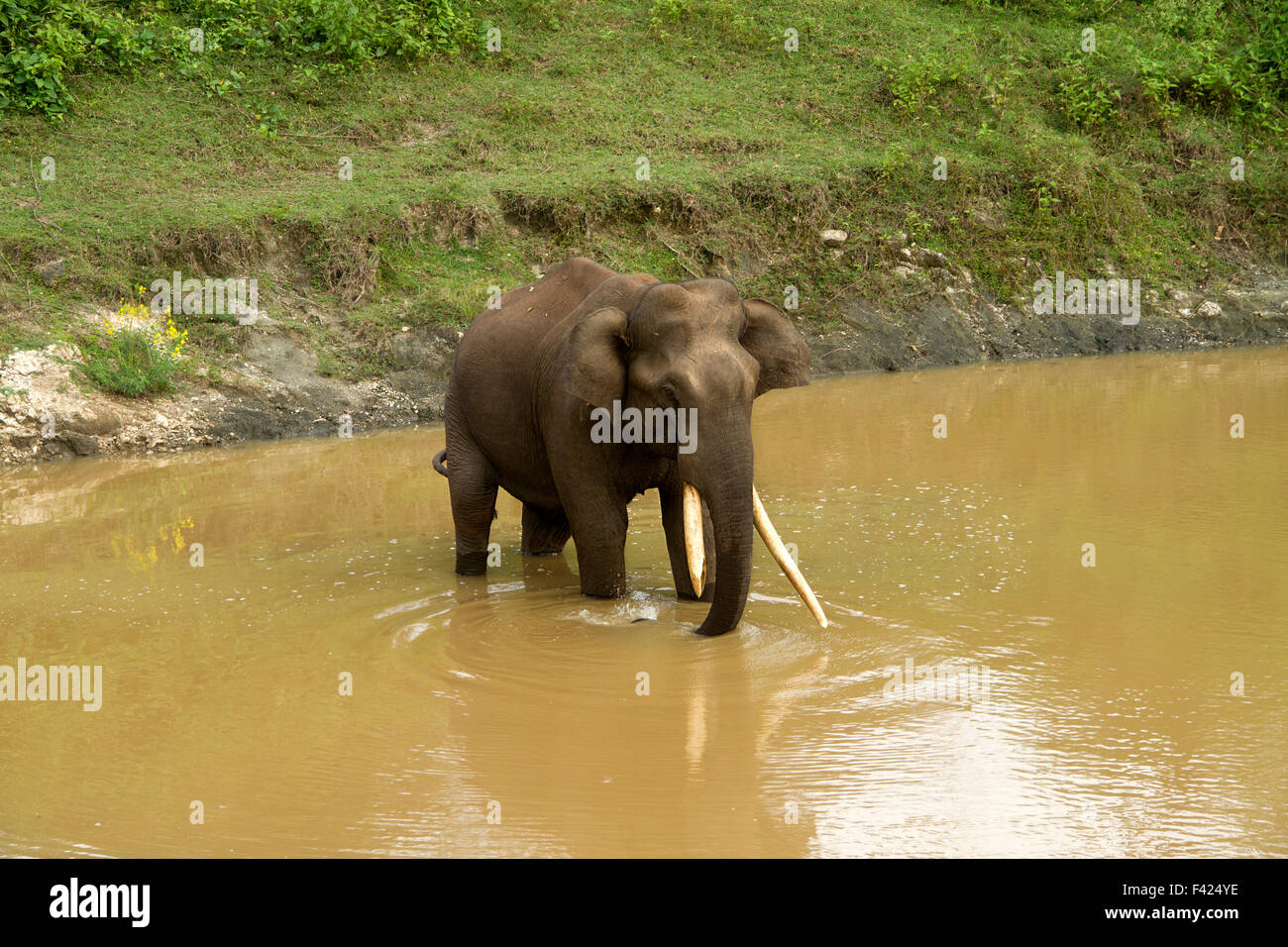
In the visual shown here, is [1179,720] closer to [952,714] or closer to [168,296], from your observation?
[952,714]

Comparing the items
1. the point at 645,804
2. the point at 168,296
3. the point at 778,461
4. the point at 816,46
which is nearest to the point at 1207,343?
the point at 816,46

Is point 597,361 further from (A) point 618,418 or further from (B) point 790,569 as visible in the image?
(B) point 790,569

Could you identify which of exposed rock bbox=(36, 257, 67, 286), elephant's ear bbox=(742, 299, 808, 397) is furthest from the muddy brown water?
exposed rock bbox=(36, 257, 67, 286)

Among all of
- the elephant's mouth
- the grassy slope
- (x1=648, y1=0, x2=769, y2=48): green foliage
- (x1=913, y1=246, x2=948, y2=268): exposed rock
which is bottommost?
the elephant's mouth

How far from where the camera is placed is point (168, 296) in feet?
51.5

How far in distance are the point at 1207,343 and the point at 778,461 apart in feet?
32.4

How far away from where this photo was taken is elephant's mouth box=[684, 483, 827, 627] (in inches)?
272

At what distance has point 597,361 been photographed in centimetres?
730

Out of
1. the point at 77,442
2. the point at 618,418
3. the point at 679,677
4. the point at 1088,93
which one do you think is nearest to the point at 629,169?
the point at 1088,93

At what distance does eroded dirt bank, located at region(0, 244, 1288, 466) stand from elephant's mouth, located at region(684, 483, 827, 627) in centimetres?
855

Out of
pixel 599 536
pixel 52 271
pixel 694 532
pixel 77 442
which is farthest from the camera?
pixel 52 271

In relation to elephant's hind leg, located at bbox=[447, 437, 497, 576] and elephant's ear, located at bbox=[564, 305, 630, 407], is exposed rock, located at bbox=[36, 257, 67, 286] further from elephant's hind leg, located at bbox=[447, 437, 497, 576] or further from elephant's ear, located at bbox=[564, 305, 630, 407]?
elephant's ear, located at bbox=[564, 305, 630, 407]

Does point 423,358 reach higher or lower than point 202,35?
lower

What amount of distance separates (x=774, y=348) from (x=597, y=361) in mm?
1029
